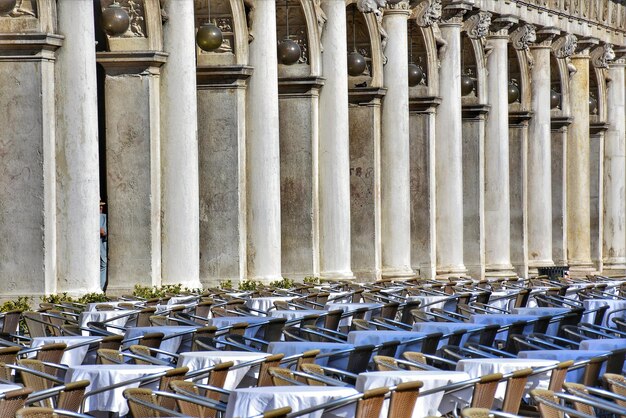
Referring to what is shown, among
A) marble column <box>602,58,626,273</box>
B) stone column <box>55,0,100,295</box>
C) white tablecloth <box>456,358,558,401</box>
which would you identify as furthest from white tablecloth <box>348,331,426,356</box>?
marble column <box>602,58,626,273</box>

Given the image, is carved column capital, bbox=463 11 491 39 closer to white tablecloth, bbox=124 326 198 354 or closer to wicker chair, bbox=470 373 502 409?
white tablecloth, bbox=124 326 198 354

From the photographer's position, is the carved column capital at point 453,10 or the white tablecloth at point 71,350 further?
the carved column capital at point 453,10

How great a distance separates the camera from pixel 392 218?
137 feet

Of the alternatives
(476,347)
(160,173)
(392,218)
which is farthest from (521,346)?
(392,218)

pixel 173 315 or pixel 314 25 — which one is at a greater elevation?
pixel 314 25

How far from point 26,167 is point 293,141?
11.8 metres

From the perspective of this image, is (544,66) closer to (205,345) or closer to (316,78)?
(316,78)

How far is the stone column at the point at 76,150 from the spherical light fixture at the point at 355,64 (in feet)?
40.3

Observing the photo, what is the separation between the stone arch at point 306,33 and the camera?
122 feet

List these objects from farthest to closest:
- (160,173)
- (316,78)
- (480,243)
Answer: (480,243) < (316,78) < (160,173)

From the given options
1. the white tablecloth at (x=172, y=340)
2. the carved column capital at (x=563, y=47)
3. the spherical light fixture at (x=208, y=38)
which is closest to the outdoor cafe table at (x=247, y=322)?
the white tablecloth at (x=172, y=340)

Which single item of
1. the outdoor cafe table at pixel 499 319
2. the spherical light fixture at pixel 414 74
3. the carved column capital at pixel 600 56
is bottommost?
the outdoor cafe table at pixel 499 319

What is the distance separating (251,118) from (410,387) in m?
22.1

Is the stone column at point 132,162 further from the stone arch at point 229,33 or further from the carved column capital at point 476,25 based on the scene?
the carved column capital at point 476,25
